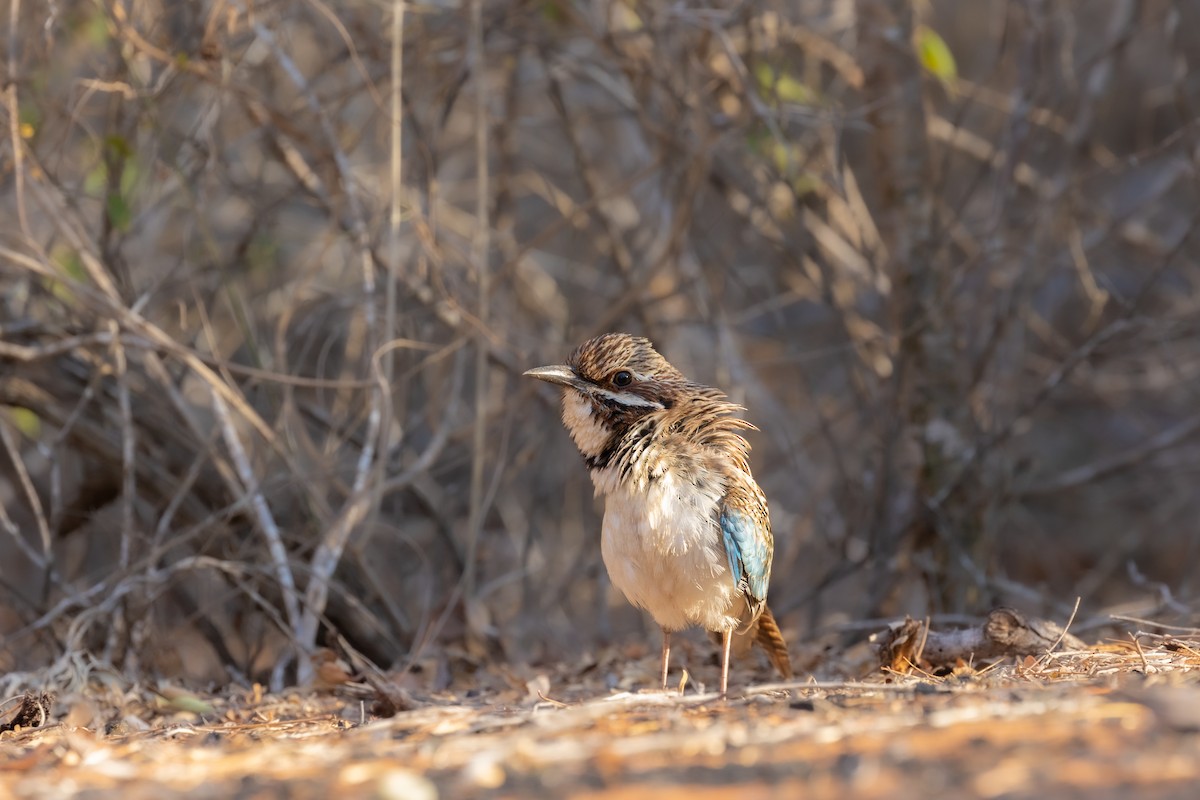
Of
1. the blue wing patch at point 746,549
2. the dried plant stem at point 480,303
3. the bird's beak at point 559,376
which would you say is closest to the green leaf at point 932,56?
the dried plant stem at point 480,303

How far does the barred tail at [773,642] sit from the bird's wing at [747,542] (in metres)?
0.26

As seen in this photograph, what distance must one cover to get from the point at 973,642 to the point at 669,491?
139cm

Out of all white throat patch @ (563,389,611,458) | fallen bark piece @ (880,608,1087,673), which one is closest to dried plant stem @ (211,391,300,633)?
white throat patch @ (563,389,611,458)

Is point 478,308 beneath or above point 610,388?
above

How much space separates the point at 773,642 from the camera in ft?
17.7

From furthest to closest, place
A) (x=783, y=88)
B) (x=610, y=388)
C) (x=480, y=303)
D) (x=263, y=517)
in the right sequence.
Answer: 1. (x=783, y=88)
2. (x=480, y=303)
3. (x=263, y=517)
4. (x=610, y=388)

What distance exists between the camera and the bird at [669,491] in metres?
4.70

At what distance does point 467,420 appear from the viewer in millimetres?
7973

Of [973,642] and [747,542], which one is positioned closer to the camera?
[747,542]

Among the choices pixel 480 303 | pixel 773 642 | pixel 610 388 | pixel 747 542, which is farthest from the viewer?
pixel 480 303

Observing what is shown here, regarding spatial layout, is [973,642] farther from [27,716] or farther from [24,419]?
[24,419]

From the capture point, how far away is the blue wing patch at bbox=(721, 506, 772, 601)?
477 centimetres

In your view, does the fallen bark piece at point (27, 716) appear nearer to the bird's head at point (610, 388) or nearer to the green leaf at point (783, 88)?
the bird's head at point (610, 388)

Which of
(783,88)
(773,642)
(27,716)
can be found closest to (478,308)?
(783,88)
